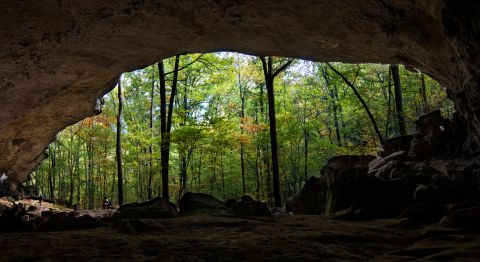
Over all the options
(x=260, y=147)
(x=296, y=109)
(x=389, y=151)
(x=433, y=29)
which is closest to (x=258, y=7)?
(x=433, y=29)

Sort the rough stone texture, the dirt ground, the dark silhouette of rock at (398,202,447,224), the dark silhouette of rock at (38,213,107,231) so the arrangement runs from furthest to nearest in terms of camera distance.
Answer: the dark silhouette of rock at (38,213,107,231), the dark silhouette of rock at (398,202,447,224), the rough stone texture, the dirt ground

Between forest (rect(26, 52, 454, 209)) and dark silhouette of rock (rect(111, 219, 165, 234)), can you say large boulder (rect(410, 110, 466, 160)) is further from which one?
forest (rect(26, 52, 454, 209))

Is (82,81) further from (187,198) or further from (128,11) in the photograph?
(187,198)

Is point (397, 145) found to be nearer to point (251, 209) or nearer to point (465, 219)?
point (251, 209)

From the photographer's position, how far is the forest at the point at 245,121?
20203 mm

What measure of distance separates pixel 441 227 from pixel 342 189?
287cm

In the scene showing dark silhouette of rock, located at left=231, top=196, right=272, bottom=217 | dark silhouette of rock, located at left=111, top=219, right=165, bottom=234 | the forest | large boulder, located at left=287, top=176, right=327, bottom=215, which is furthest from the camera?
the forest

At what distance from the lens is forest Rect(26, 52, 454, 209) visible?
20.2 metres

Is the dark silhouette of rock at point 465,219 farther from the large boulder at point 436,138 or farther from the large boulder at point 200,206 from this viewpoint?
the large boulder at point 200,206

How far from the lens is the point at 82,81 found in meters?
8.86

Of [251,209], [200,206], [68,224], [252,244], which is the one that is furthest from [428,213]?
[68,224]

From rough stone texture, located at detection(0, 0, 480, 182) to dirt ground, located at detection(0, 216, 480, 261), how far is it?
2.77 m

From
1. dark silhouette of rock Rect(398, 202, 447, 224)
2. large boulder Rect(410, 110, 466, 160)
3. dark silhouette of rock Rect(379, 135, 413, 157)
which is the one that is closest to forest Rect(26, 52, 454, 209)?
dark silhouette of rock Rect(379, 135, 413, 157)

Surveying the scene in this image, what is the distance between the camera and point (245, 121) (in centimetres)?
2134
